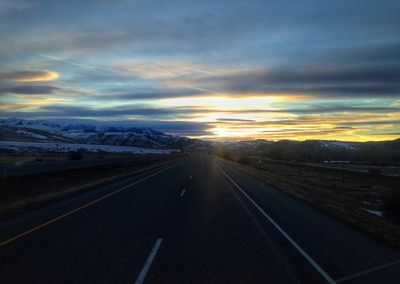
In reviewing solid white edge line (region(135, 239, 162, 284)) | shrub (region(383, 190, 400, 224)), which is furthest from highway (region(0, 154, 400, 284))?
shrub (region(383, 190, 400, 224))

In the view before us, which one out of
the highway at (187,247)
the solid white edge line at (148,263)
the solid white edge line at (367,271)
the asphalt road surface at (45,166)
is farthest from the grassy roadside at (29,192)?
the solid white edge line at (367,271)

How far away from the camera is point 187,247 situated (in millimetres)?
9047

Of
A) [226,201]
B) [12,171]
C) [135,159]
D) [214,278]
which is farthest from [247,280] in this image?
[135,159]

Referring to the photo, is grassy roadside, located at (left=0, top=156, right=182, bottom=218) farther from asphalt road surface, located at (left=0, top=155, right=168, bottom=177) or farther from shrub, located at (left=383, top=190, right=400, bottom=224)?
shrub, located at (left=383, top=190, right=400, bottom=224)

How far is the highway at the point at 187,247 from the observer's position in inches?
275

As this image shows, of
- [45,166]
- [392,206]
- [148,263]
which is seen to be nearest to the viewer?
[148,263]

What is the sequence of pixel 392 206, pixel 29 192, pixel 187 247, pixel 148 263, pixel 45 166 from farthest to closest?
1. pixel 45 166
2. pixel 29 192
3. pixel 392 206
4. pixel 187 247
5. pixel 148 263

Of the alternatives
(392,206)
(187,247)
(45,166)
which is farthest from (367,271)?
(45,166)

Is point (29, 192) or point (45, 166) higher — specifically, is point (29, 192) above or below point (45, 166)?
below

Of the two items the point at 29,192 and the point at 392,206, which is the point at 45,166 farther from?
the point at 392,206

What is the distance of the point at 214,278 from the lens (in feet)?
22.4

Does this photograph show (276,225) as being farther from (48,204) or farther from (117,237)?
(48,204)

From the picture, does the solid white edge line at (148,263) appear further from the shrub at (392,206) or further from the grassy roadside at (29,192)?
the shrub at (392,206)

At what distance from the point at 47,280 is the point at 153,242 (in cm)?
320
